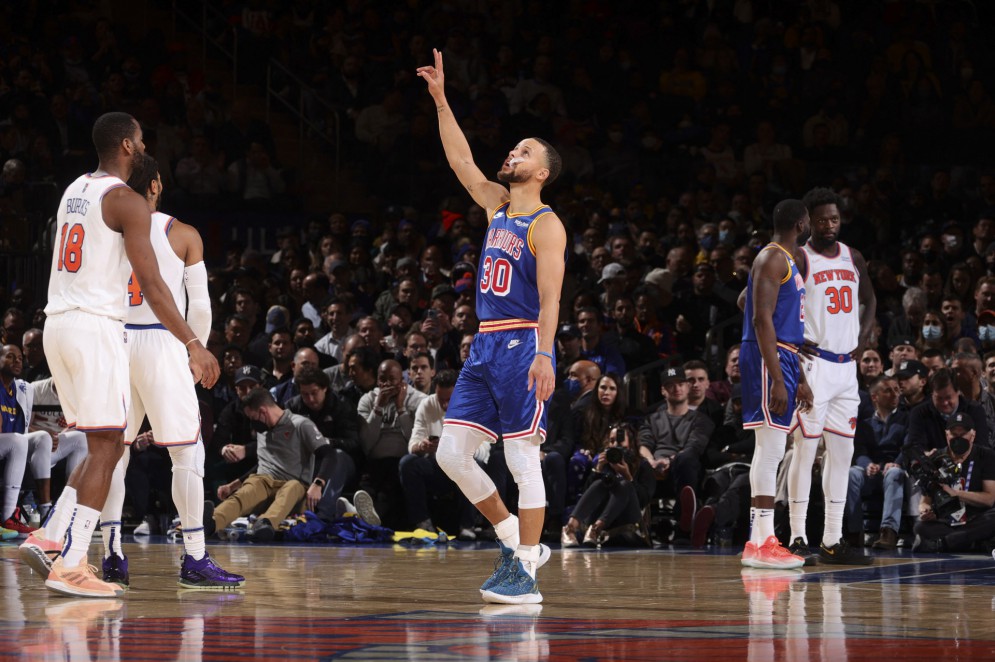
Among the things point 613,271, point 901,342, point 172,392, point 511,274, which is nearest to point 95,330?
point 172,392

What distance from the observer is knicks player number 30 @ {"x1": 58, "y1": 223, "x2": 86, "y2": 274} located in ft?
22.2

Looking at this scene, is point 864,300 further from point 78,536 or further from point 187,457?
point 78,536

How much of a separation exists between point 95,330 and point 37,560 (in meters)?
1.13

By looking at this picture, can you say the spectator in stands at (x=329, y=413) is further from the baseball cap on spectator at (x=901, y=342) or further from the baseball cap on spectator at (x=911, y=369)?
the baseball cap on spectator at (x=901, y=342)

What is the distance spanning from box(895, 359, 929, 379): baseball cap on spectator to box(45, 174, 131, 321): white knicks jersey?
6824 millimetres

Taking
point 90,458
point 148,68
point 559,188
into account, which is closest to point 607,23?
point 559,188

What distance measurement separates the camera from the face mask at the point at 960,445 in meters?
10.7

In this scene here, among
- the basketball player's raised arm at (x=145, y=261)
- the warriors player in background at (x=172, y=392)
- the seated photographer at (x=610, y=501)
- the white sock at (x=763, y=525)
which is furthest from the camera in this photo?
the seated photographer at (x=610, y=501)

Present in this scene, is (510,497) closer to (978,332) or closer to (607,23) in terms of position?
(978,332)

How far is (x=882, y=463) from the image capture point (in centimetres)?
1160

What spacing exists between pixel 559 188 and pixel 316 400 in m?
6.01

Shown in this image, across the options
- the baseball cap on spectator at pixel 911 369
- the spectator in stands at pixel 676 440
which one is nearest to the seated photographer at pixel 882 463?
the baseball cap on spectator at pixel 911 369

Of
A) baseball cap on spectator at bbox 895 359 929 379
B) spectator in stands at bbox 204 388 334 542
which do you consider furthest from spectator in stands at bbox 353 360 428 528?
baseball cap on spectator at bbox 895 359 929 379

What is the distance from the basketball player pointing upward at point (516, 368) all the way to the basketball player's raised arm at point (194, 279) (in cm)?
137
